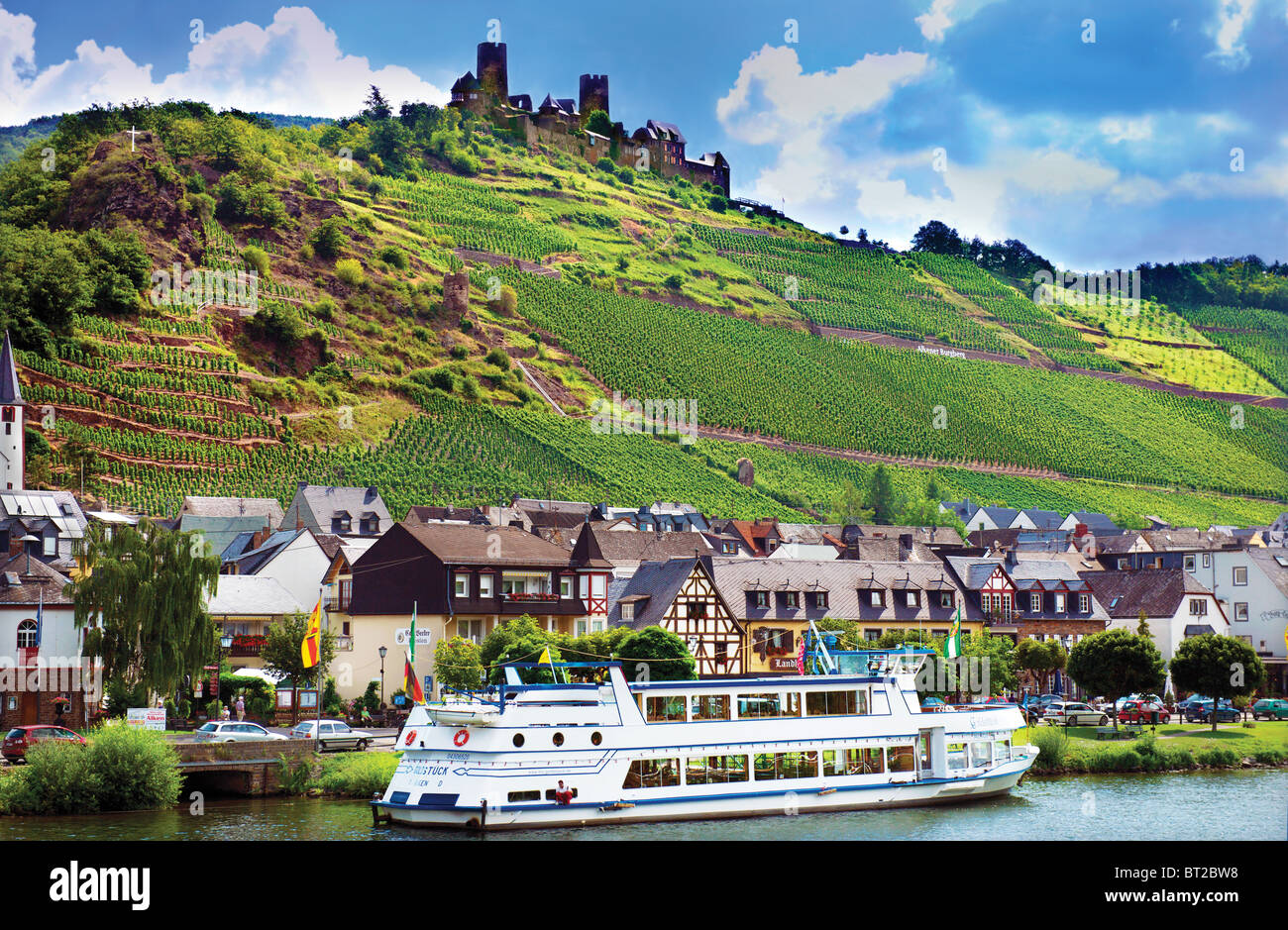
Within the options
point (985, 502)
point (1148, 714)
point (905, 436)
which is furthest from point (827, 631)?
point (905, 436)

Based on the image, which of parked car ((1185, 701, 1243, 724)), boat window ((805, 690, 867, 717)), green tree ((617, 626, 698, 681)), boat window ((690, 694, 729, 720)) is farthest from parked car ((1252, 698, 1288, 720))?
boat window ((690, 694, 729, 720))

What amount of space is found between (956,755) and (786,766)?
648 centimetres

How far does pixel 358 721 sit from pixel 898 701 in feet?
91.2

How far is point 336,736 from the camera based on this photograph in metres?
52.7

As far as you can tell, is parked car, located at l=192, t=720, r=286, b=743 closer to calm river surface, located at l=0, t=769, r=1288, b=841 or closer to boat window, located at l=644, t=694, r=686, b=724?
calm river surface, located at l=0, t=769, r=1288, b=841

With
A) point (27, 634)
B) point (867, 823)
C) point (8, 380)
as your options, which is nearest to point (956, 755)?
point (867, 823)

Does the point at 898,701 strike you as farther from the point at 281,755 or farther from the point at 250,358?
the point at 250,358

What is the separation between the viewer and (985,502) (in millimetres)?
166000

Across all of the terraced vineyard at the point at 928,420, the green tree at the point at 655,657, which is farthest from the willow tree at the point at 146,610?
the terraced vineyard at the point at 928,420

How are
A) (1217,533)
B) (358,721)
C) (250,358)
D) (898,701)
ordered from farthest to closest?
1. (250,358)
2. (1217,533)
3. (358,721)
4. (898,701)

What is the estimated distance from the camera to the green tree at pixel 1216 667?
203 ft

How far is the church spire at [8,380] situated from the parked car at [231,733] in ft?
214

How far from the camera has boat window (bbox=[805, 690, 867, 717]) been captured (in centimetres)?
4562

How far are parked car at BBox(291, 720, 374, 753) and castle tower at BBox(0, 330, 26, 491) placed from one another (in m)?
60.2
